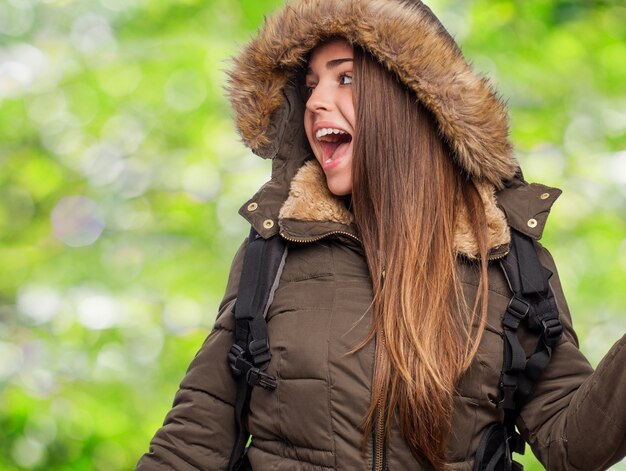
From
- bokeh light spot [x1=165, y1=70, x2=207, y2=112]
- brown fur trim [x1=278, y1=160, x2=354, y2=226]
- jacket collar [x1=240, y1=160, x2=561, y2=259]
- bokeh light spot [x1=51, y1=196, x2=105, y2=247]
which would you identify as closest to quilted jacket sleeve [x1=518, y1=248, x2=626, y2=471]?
jacket collar [x1=240, y1=160, x2=561, y2=259]

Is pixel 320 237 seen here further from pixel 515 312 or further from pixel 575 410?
pixel 575 410

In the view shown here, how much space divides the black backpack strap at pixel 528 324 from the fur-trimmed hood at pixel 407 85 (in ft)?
0.29

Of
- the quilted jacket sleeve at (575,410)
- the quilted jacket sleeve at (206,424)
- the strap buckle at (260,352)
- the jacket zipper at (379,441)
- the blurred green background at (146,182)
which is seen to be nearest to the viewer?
the quilted jacket sleeve at (575,410)

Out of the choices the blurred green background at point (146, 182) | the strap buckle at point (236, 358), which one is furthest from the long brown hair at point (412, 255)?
the blurred green background at point (146, 182)

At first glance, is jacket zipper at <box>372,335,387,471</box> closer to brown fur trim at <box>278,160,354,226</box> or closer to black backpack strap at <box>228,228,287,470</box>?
black backpack strap at <box>228,228,287,470</box>

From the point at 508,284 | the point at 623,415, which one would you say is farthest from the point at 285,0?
the point at 623,415

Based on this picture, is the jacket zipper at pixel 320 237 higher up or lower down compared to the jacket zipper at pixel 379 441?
higher up

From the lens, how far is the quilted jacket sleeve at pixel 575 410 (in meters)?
1.68

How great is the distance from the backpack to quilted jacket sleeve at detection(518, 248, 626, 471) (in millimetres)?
38

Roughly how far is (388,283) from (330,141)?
40 centimetres

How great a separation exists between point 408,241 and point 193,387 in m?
0.60

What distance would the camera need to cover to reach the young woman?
1799 mm

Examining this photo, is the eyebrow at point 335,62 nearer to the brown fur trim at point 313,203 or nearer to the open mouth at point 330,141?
the open mouth at point 330,141

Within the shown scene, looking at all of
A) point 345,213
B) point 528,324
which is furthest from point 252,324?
point 528,324
